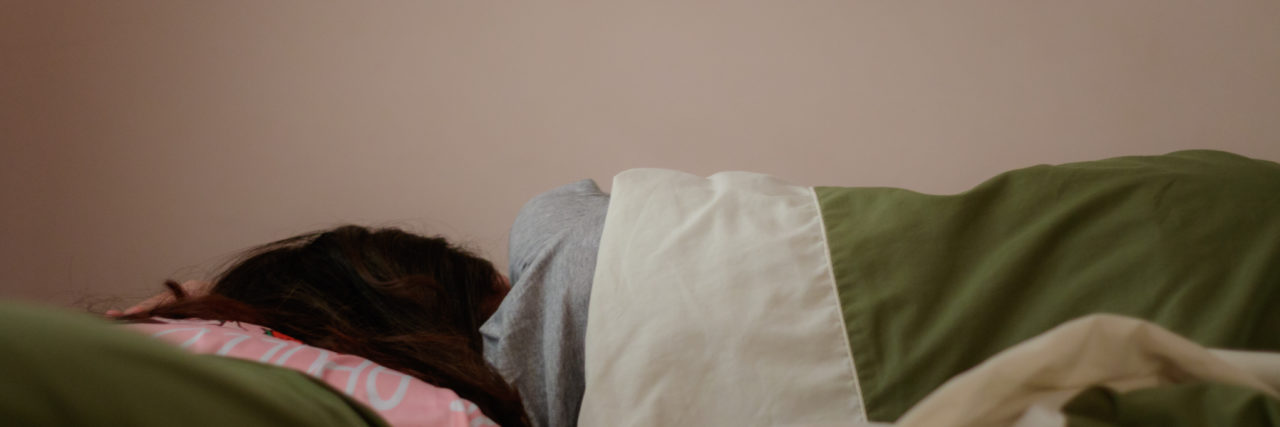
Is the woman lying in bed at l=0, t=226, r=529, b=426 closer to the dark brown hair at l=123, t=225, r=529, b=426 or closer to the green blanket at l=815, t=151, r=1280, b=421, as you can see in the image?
the dark brown hair at l=123, t=225, r=529, b=426

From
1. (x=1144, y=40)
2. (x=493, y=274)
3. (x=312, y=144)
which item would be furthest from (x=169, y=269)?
(x=1144, y=40)

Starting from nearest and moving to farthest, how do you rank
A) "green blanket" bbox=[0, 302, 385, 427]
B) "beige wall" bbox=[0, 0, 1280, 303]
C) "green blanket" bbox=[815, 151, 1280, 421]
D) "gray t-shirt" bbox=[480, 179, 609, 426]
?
"green blanket" bbox=[0, 302, 385, 427], "green blanket" bbox=[815, 151, 1280, 421], "gray t-shirt" bbox=[480, 179, 609, 426], "beige wall" bbox=[0, 0, 1280, 303]

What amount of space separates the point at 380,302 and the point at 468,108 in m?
0.53

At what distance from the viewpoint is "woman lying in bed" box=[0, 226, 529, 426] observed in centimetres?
31

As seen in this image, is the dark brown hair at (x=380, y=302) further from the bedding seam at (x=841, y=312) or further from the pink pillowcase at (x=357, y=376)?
the bedding seam at (x=841, y=312)

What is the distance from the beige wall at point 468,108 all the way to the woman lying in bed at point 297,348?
332 millimetres

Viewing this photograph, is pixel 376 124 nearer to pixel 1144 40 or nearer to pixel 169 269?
pixel 169 269

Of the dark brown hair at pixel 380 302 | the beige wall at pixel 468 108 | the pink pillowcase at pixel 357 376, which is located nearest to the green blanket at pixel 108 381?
the pink pillowcase at pixel 357 376

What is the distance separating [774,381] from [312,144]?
0.96m

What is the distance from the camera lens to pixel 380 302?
0.84m

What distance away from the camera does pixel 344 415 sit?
17.1 inches

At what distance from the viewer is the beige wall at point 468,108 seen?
1.22 metres

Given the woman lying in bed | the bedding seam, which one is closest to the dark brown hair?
the woman lying in bed

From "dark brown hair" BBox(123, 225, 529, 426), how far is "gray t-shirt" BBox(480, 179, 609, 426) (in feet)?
0.10
